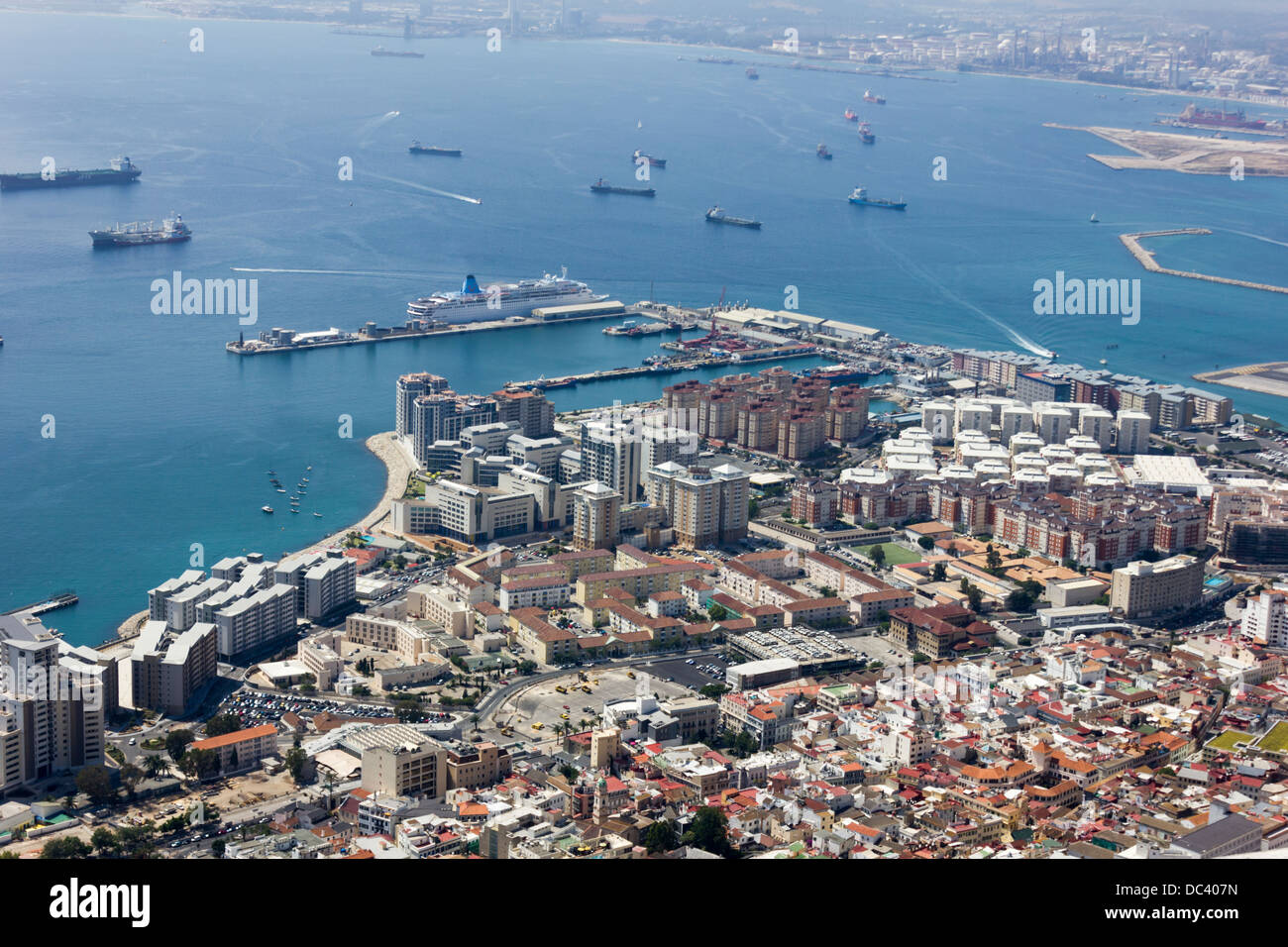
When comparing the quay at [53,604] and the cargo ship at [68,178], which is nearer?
the quay at [53,604]

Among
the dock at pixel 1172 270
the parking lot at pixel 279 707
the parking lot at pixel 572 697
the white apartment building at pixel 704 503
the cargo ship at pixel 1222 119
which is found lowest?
the parking lot at pixel 279 707

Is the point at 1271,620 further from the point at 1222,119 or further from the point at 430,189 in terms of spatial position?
the point at 1222,119

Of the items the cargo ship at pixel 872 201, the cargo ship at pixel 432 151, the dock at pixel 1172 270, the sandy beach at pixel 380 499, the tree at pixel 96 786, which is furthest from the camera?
the cargo ship at pixel 432 151

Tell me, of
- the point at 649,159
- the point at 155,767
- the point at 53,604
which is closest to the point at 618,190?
the point at 649,159

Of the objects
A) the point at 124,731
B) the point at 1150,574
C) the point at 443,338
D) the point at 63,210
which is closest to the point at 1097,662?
the point at 1150,574

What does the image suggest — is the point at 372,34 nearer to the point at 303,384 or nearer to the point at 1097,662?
the point at 303,384

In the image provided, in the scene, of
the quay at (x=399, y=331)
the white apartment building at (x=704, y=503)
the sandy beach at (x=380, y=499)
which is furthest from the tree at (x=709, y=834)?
the quay at (x=399, y=331)

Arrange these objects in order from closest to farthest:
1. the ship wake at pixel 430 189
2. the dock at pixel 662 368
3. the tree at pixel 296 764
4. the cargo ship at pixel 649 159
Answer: the tree at pixel 296 764
the dock at pixel 662 368
the ship wake at pixel 430 189
the cargo ship at pixel 649 159

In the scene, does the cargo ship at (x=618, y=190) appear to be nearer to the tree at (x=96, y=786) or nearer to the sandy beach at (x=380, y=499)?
the sandy beach at (x=380, y=499)
